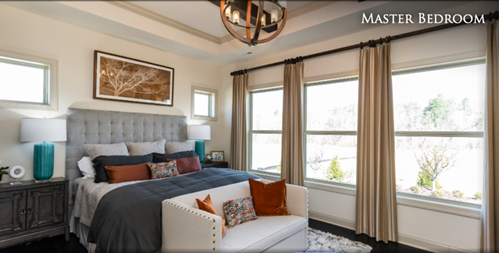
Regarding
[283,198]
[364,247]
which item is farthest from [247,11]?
[364,247]

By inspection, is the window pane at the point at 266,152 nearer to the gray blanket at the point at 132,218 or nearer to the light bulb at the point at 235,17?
the gray blanket at the point at 132,218

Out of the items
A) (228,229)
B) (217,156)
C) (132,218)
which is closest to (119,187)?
(132,218)

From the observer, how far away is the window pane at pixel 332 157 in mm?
3447

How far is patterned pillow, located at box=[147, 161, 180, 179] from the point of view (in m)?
3.09

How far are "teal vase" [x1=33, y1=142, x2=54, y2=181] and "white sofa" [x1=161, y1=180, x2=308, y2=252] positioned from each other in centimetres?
169

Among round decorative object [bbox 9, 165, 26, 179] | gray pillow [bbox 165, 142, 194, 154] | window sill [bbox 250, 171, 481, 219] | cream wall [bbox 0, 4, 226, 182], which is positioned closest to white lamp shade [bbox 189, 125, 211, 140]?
gray pillow [bbox 165, 142, 194, 154]

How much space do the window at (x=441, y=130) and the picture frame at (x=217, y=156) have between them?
9.69 feet

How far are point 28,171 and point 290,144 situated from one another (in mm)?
3315

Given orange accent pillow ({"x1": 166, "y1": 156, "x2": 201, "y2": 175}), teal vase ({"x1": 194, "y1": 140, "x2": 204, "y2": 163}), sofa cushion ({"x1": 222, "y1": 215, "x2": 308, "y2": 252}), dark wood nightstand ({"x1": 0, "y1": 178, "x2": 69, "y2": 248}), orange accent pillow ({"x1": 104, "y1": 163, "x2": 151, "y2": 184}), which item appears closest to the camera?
sofa cushion ({"x1": 222, "y1": 215, "x2": 308, "y2": 252})

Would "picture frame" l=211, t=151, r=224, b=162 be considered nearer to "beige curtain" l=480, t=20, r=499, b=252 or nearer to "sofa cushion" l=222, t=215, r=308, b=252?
"sofa cushion" l=222, t=215, r=308, b=252

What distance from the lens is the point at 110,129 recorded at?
3.50m

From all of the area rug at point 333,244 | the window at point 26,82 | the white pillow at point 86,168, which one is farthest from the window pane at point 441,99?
the window at point 26,82

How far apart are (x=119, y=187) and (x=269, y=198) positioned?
1.49 m

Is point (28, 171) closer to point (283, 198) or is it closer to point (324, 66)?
point (283, 198)
